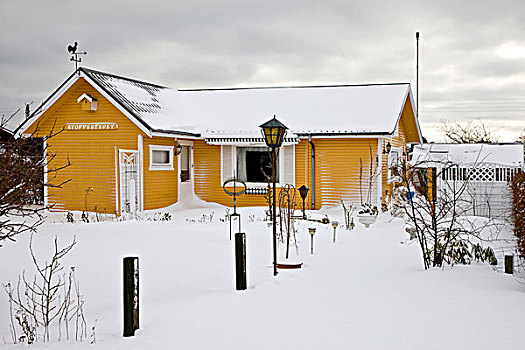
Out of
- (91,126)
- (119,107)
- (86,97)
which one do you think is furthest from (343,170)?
(86,97)

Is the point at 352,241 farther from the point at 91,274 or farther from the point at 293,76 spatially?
the point at 293,76

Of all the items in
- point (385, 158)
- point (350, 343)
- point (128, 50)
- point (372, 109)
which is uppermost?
point (128, 50)

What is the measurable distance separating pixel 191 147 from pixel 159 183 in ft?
7.13

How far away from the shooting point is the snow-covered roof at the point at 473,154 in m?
15.6

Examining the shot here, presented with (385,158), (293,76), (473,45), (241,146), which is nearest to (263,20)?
(241,146)

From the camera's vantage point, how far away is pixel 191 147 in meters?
19.2

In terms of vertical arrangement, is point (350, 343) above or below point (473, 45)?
below

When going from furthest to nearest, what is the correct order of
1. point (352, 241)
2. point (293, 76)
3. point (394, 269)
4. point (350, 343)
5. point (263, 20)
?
point (293, 76) < point (263, 20) < point (352, 241) < point (394, 269) < point (350, 343)

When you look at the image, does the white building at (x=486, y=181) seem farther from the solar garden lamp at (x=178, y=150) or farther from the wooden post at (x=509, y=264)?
the solar garden lamp at (x=178, y=150)

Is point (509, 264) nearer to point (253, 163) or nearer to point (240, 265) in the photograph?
point (240, 265)

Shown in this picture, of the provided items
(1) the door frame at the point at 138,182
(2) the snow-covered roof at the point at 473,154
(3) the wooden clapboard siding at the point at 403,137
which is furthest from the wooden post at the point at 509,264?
(1) the door frame at the point at 138,182

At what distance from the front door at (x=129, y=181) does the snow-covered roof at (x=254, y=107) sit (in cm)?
111

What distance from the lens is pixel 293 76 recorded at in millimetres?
26406

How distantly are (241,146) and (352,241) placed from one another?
25.2 ft
